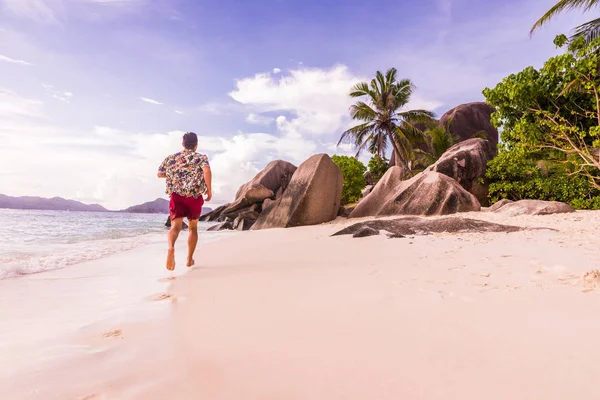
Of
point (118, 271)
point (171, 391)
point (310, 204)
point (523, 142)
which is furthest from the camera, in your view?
point (310, 204)

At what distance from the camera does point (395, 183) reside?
41.7 ft

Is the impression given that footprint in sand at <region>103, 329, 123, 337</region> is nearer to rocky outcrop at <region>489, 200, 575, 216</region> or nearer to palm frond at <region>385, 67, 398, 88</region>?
rocky outcrop at <region>489, 200, 575, 216</region>

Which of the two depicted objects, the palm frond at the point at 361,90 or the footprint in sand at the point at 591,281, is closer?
the footprint in sand at the point at 591,281

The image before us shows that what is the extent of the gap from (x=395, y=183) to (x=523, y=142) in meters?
4.56

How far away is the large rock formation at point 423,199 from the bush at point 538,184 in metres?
3.24

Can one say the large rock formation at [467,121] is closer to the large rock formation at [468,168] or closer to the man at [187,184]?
the large rock formation at [468,168]

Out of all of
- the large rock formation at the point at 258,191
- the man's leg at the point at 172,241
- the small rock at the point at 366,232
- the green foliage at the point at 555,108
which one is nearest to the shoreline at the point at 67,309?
the man's leg at the point at 172,241

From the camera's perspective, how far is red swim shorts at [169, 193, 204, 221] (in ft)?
13.3

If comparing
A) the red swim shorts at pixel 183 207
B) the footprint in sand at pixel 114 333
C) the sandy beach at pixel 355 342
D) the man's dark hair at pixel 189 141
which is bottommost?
the footprint in sand at pixel 114 333

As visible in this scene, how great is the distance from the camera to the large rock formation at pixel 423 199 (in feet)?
33.9

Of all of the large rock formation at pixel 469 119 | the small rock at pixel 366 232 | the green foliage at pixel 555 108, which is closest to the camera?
the small rock at pixel 366 232

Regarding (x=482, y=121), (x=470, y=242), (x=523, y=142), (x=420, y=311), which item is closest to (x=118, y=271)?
(x=420, y=311)

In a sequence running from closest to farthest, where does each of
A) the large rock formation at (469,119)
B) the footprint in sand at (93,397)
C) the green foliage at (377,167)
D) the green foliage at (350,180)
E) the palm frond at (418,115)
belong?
the footprint in sand at (93,397)
the green foliage at (350,180)
the palm frond at (418,115)
the green foliage at (377,167)
the large rock formation at (469,119)

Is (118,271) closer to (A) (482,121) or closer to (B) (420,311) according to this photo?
(B) (420,311)
